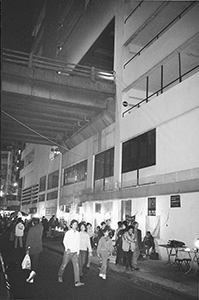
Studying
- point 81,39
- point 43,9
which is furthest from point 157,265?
point 43,9

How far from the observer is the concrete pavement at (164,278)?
8.40 m

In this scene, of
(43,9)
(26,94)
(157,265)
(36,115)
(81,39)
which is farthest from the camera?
(43,9)

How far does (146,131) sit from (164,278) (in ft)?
31.6

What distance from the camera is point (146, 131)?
18.0 metres

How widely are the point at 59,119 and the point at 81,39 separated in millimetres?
8052

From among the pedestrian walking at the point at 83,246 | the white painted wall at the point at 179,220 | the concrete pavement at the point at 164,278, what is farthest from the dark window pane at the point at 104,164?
the pedestrian walking at the point at 83,246

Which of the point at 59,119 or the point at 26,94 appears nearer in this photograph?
the point at 26,94

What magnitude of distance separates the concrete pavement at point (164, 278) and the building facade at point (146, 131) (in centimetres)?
187

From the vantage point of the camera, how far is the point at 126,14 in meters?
22.5

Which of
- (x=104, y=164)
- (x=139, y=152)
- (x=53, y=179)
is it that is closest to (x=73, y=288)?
(x=139, y=152)

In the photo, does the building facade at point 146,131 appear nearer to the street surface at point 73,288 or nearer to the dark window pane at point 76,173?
the dark window pane at point 76,173

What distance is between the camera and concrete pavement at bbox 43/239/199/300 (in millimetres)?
8398

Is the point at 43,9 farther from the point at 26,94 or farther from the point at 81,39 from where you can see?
the point at 26,94

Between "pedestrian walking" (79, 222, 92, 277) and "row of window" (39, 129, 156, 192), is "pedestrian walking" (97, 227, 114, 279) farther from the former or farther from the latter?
"row of window" (39, 129, 156, 192)
